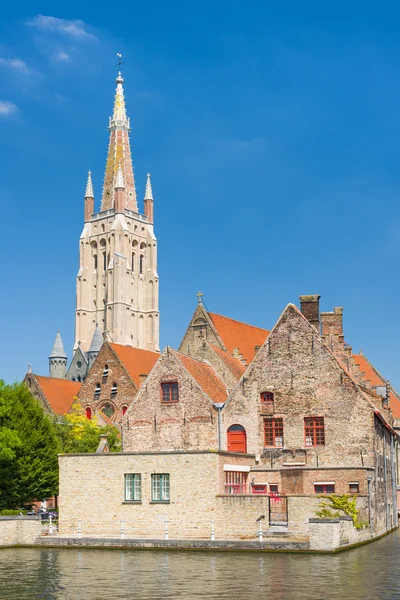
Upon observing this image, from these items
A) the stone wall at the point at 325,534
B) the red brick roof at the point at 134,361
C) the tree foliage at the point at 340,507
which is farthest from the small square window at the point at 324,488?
the red brick roof at the point at 134,361

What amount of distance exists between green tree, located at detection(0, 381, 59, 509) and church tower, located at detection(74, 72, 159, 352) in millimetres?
92831

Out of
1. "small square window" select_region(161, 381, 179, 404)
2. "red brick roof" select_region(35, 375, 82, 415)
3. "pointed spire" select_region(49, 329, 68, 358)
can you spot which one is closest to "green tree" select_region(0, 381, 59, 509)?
"small square window" select_region(161, 381, 179, 404)

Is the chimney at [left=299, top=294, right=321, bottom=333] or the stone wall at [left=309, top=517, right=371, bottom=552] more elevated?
the chimney at [left=299, top=294, right=321, bottom=333]

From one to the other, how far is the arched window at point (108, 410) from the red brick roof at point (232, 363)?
1653 cm

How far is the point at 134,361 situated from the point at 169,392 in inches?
1033

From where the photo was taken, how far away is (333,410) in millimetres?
39781

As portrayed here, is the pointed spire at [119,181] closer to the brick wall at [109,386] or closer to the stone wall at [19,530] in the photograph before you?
the brick wall at [109,386]

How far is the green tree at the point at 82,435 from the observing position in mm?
54875

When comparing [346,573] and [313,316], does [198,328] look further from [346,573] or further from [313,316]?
[346,573]

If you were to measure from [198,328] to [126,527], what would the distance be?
2325 centimetres

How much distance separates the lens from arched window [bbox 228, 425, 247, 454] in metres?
41.8

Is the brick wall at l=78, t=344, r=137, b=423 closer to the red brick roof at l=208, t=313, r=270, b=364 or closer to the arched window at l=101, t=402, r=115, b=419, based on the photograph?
the arched window at l=101, t=402, r=115, b=419

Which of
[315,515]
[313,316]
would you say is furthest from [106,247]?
[315,515]

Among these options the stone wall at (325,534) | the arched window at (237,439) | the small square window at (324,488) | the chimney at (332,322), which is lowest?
the stone wall at (325,534)
